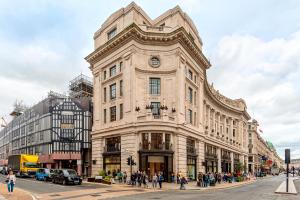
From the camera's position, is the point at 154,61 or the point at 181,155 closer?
the point at 181,155

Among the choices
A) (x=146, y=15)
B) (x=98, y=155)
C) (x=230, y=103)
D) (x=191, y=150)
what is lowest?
(x=98, y=155)

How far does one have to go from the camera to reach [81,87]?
84.5 metres

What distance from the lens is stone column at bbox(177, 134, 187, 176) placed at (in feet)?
157

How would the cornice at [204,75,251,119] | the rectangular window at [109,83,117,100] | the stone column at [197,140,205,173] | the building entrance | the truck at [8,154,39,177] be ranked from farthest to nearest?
1. the cornice at [204,75,251,119]
2. the stone column at [197,140,205,173]
3. the truck at [8,154,39,177]
4. the rectangular window at [109,83,117,100]
5. the building entrance

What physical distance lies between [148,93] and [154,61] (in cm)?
471

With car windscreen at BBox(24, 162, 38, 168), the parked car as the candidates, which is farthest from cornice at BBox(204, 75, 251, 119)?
the parked car

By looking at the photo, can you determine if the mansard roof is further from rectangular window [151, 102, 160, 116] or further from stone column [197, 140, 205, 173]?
stone column [197, 140, 205, 173]

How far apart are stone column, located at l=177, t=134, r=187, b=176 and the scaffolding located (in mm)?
39530

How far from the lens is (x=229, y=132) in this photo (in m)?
91.7

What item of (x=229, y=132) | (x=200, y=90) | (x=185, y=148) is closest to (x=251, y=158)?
(x=229, y=132)

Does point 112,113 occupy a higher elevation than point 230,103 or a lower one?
lower

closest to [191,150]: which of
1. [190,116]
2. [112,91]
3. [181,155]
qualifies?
[190,116]

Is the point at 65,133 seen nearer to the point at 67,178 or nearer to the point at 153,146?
the point at 153,146

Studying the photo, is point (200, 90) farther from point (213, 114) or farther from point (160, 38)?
point (213, 114)
